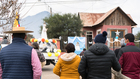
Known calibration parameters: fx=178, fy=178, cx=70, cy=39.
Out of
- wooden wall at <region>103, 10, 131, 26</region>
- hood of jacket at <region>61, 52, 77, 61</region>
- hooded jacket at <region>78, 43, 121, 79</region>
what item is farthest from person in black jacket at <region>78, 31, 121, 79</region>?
wooden wall at <region>103, 10, 131, 26</region>

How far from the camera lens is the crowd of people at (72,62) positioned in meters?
3.19

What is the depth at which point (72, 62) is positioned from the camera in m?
4.26

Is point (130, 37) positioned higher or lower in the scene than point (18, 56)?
higher

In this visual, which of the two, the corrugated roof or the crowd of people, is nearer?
the crowd of people

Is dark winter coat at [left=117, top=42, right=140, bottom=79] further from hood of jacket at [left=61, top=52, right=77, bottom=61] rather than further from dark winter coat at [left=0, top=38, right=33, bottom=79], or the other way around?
dark winter coat at [left=0, top=38, right=33, bottom=79]

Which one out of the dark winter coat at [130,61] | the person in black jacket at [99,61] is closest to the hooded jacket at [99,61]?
the person in black jacket at [99,61]

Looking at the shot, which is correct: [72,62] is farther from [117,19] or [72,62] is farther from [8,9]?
[117,19]

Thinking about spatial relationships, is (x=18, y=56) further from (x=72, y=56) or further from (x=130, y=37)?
(x=130, y=37)

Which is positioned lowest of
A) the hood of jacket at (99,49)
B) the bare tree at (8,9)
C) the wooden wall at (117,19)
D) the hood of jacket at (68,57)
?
the hood of jacket at (68,57)

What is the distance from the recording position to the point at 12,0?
5488mm

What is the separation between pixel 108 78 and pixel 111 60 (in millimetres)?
367

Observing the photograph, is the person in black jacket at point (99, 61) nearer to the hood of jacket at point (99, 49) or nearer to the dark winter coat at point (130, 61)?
the hood of jacket at point (99, 49)

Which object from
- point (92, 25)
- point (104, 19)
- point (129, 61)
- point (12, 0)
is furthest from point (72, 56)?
point (92, 25)

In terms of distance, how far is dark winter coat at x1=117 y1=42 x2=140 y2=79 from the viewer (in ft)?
13.7
